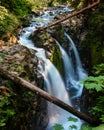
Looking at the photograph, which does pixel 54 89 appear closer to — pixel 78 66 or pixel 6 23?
pixel 78 66

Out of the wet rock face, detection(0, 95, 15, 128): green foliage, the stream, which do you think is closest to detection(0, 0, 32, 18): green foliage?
the stream

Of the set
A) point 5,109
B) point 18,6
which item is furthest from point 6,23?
point 5,109

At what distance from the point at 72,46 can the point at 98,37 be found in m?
1.88

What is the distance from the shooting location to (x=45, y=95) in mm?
5566

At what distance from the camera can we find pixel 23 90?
240 inches

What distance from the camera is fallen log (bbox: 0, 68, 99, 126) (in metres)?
5.54

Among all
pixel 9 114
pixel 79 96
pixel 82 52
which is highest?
pixel 82 52

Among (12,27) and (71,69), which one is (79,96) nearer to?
(71,69)

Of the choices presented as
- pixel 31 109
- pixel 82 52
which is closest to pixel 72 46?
pixel 82 52

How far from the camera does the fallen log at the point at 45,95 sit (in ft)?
18.2

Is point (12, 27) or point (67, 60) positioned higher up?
point (12, 27)

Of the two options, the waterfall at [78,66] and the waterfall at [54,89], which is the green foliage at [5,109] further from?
the waterfall at [78,66]

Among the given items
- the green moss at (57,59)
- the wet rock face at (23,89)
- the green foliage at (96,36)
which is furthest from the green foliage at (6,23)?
the green foliage at (96,36)

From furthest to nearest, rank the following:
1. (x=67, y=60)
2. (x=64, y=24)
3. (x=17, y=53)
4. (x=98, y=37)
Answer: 1. (x=64, y=24)
2. (x=67, y=60)
3. (x=98, y=37)
4. (x=17, y=53)
